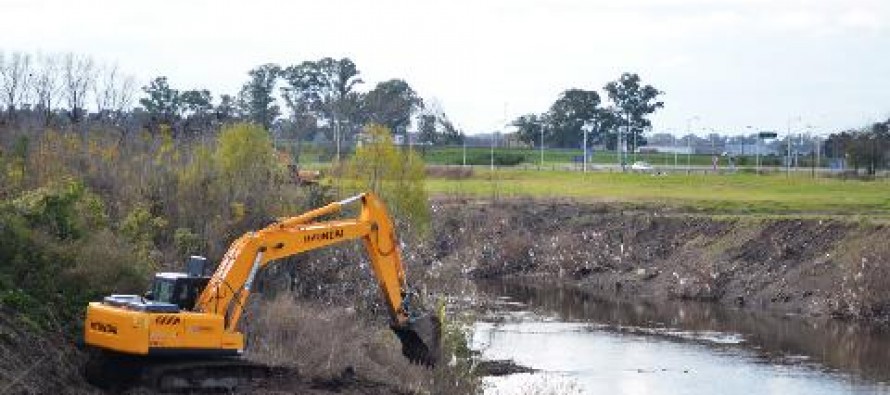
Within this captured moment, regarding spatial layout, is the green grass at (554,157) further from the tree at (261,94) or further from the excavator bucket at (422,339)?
the excavator bucket at (422,339)

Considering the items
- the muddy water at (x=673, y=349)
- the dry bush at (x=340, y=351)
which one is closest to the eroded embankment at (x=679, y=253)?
the muddy water at (x=673, y=349)

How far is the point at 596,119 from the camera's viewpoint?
6137 inches

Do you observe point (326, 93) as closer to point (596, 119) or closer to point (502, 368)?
point (596, 119)

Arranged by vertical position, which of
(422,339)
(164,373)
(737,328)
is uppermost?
(164,373)

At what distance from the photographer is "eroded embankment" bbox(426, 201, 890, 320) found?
54156mm

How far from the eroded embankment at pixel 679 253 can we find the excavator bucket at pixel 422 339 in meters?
20.9

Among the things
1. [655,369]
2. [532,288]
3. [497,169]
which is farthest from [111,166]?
[497,169]

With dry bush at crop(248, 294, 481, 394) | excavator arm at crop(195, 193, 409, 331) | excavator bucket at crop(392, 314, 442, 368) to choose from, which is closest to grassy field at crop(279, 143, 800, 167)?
dry bush at crop(248, 294, 481, 394)

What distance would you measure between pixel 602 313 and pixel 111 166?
72.9 feet

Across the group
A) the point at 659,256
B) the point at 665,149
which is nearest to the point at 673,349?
the point at 659,256

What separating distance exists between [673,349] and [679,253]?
22480 mm

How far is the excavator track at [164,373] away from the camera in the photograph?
872 inches

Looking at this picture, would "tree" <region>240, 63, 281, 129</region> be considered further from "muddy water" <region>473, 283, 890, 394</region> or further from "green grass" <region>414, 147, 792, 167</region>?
"muddy water" <region>473, 283, 890, 394</region>

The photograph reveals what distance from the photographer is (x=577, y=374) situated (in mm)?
36562
